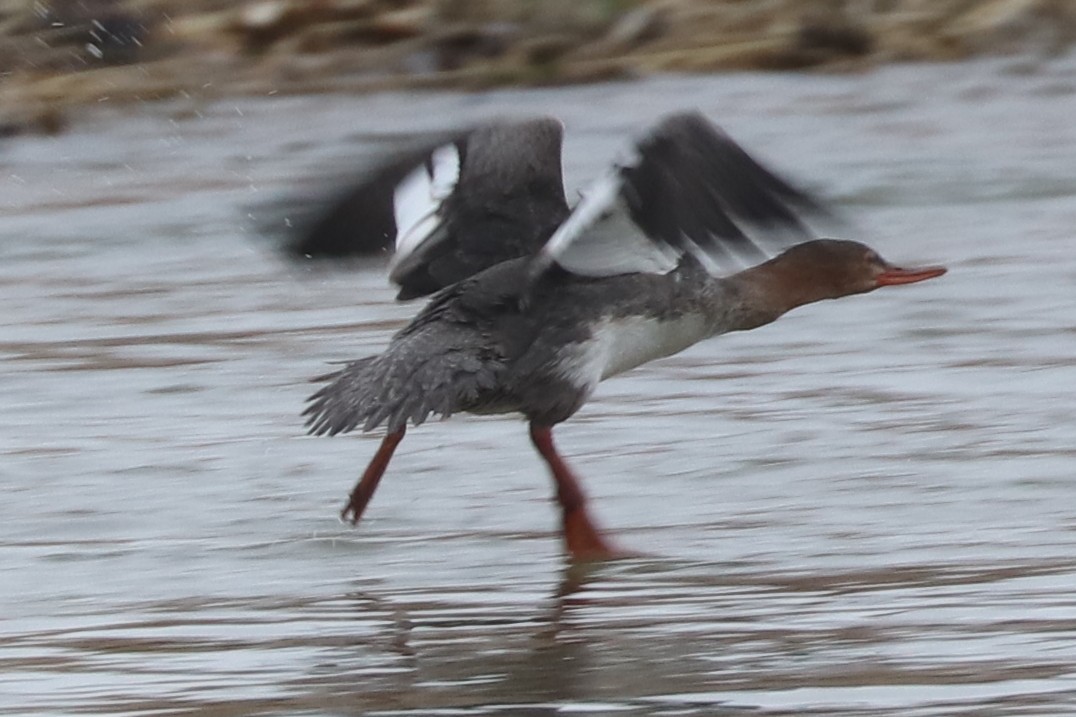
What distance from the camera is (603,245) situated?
244 inches

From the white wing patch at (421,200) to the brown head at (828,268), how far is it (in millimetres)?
971

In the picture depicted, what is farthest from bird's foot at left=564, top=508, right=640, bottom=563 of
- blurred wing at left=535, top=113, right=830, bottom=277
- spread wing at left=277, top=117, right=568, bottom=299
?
spread wing at left=277, top=117, right=568, bottom=299

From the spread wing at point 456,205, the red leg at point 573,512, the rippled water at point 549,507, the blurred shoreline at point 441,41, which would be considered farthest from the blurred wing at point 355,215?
the blurred shoreline at point 441,41

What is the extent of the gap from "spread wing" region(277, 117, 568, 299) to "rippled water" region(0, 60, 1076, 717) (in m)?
0.24

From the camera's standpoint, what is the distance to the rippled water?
440cm

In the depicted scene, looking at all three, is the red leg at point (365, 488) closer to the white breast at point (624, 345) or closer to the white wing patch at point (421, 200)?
the white breast at point (624, 345)

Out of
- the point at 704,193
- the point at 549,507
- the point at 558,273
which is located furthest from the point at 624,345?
the point at 704,193

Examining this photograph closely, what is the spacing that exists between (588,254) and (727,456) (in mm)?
717

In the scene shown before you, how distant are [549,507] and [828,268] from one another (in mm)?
1138

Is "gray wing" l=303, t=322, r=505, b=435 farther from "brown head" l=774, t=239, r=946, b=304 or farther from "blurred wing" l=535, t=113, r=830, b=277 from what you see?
"brown head" l=774, t=239, r=946, b=304

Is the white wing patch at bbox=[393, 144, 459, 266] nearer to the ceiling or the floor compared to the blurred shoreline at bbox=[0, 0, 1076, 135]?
nearer to the ceiling


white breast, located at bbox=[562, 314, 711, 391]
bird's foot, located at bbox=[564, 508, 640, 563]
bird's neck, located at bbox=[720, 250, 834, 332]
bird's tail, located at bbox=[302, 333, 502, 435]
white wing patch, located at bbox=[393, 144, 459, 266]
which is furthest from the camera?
bird's neck, located at bbox=[720, 250, 834, 332]

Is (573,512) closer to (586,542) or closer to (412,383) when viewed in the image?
(586,542)

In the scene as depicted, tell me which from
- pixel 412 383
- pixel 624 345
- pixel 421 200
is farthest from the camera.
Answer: pixel 421 200
